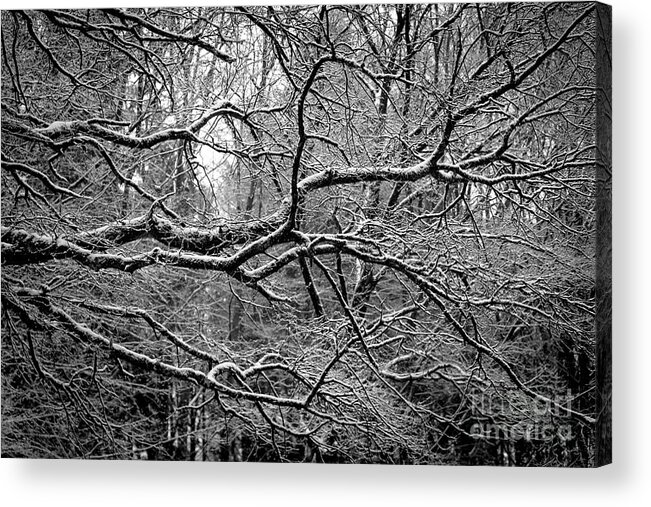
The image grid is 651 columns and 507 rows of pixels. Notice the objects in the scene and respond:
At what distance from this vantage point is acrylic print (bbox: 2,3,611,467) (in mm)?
6051

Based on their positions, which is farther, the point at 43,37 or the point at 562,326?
the point at 43,37

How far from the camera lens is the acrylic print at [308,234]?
19.9 feet

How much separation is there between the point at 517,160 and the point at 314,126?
990 mm

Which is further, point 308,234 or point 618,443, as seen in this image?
point 308,234

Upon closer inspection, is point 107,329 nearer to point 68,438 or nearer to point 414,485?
point 68,438

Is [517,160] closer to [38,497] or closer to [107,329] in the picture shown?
[107,329]

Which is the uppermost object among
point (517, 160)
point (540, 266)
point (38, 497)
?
point (517, 160)

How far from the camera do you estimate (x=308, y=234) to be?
20.7 feet

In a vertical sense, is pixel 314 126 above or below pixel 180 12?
below

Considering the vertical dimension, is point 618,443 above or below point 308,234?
below

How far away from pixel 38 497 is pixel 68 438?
37 cm

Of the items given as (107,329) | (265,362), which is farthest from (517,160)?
(107,329)

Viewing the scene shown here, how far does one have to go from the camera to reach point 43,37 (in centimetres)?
645

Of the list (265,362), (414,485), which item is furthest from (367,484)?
(265,362)
